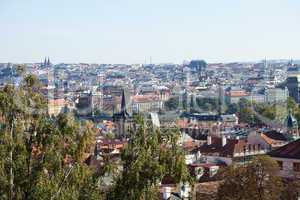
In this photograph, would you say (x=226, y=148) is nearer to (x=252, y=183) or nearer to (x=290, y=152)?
(x=290, y=152)

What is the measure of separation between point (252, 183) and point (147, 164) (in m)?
8.95

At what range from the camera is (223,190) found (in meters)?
24.2

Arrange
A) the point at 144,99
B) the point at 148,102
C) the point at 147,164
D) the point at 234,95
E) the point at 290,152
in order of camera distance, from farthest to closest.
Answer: the point at 234,95, the point at 144,99, the point at 148,102, the point at 290,152, the point at 147,164

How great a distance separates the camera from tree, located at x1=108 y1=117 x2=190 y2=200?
16.1 meters

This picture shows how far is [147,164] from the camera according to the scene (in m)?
16.1

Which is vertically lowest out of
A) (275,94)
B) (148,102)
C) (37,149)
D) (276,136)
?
(148,102)

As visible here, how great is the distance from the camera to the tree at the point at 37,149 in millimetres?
16625

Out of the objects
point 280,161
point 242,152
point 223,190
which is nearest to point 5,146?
point 223,190

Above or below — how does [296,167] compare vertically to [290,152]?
below

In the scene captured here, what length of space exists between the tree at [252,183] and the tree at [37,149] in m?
7.97

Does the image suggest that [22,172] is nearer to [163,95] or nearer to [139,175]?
[139,175]

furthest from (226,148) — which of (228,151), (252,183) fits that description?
(252,183)

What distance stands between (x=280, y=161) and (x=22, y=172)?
54.0 ft

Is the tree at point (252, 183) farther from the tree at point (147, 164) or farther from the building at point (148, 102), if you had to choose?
the building at point (148, 102)
